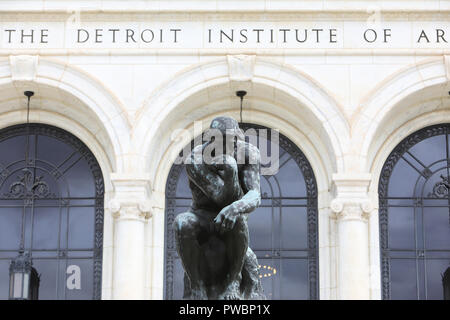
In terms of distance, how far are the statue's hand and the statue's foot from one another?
1.99ft

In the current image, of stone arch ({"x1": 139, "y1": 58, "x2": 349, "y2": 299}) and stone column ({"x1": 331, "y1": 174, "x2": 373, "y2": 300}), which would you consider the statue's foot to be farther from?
stone arch ({"x1": 139, "y1": 58, "x2": 349, "y2": 299})

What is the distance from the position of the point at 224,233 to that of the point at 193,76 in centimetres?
1166

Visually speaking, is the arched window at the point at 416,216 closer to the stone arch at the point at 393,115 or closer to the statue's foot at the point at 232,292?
the stone arch at the point at 393,115

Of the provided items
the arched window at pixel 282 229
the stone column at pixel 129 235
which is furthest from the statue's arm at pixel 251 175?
the arched window at pixel 282 229

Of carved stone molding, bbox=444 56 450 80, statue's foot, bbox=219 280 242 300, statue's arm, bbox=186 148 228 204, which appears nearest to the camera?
statue's foot, bbox=219 280 242 300

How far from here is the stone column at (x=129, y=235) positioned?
21312 mm

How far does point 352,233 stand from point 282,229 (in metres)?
1.99

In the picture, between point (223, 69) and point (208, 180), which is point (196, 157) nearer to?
point (208, 180)

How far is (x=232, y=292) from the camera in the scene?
11.0m

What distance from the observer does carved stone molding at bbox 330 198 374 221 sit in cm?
2155

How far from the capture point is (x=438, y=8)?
2242 cm

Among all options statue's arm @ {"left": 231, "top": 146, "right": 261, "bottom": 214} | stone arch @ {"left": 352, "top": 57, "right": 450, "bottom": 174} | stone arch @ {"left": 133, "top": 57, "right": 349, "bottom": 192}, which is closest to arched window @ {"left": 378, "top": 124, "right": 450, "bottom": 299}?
stone arch @ {"left": 352, "top": 57, "right": 450, "bottom": 174}
